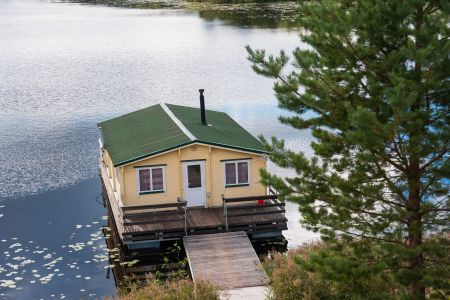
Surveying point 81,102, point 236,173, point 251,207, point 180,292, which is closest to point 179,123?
point 236,173

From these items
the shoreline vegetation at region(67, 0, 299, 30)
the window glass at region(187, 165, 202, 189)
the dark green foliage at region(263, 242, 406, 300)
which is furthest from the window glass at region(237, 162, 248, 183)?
the shoreline vegetation at region(67, 0, 299, 30)

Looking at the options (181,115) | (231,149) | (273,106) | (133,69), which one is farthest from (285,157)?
(133,69)

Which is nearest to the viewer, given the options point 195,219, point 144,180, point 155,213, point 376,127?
point 376,127

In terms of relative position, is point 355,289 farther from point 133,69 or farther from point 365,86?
point 133,69

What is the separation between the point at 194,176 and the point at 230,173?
148 cm

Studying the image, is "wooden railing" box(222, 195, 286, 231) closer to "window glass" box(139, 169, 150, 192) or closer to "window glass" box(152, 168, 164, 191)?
"window glass" box(152, 168, 164, 191)

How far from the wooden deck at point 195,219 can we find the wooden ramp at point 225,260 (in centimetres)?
40

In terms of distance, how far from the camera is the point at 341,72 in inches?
586

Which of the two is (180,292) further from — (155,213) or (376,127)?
(155,213)

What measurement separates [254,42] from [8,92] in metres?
27.2

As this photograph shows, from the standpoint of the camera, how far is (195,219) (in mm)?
26703

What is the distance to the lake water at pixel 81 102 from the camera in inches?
1060

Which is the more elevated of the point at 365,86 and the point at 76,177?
the point at 365,86

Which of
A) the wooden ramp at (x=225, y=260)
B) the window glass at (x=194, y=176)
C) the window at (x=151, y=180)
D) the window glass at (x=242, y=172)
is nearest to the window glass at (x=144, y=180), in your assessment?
the window at (x=151, y=180)
